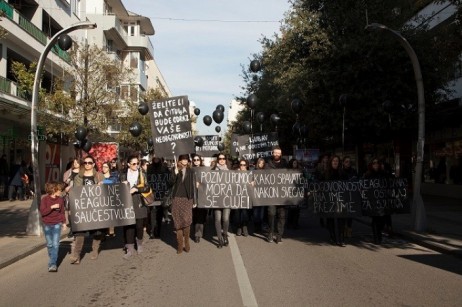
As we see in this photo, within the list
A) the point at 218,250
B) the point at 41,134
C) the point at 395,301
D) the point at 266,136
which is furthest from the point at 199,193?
the point at 41,134

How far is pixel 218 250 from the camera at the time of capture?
1016cm

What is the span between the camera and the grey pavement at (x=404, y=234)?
9.93 metres

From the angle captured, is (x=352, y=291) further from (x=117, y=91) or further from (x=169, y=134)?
(x=117, y=91)

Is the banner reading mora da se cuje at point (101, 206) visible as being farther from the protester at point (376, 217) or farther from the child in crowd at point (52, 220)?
the protester at point (376, 217)

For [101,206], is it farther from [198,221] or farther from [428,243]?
[428,243]

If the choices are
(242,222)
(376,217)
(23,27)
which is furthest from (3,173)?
(376,217)

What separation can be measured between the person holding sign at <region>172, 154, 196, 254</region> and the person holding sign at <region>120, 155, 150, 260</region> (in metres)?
0.59

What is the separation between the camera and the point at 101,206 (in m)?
9.55

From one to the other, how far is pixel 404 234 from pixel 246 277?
5849mm

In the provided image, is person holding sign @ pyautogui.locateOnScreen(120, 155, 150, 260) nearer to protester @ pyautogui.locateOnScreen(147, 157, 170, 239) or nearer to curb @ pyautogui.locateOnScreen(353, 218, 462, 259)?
protester @ pyautogui.locateOnScreen(147, 157, 170, 239)

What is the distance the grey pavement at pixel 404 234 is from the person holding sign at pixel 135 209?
2006mm

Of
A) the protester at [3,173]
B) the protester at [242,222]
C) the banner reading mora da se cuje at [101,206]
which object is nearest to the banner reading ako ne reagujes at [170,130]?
the protester at [242,222]

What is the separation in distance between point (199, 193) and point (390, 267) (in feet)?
14.0

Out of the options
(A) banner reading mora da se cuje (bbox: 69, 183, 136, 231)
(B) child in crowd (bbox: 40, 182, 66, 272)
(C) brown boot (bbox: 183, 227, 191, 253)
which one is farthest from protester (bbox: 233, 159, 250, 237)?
(B) child in crowd (bbox: 40, 182, 66, 272)
